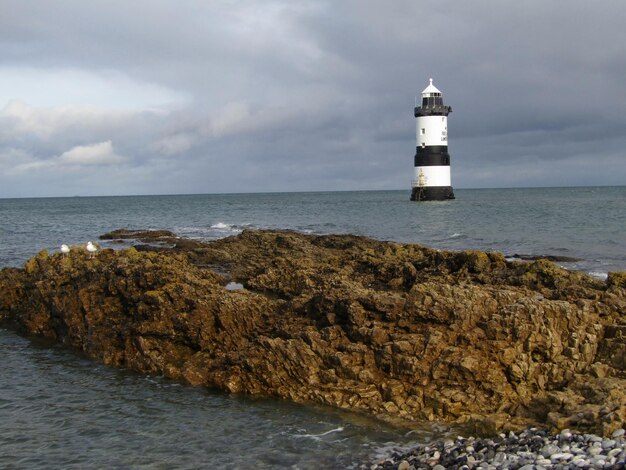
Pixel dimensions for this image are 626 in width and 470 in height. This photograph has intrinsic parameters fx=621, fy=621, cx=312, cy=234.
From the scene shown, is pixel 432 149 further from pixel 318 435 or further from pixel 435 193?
pixel 318 435

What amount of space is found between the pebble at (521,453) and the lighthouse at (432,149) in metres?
59.9

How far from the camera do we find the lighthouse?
6619 cm

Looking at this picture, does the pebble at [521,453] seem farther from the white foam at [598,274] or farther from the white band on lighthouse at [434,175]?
the white band on lighthouse at [434,175]

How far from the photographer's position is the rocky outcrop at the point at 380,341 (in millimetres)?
10273

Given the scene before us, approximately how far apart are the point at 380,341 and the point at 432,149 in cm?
5837

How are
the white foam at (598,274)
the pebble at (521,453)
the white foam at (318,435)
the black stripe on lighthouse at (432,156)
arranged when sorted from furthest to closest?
the black stripe on lighthouse at (432,156), the white foam at (598,274), the white foam at (318,435), the pebble at (521,453)

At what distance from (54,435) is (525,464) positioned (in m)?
7.30

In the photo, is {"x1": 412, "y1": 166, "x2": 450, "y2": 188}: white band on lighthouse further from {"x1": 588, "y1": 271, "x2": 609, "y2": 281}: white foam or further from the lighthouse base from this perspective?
{"x1": 588, "y1": 271, "x2": 609, "y2": 281}: white foam

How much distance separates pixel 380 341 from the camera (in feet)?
37.3

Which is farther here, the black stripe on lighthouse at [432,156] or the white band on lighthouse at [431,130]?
the black stripe on lighthouse at [432,156]

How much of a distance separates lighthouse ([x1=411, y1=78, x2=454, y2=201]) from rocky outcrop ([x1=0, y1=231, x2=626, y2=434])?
51.0m

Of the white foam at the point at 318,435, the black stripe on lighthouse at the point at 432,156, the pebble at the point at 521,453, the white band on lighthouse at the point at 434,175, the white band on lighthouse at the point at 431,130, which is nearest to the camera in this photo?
the pebble at the point at 521,453

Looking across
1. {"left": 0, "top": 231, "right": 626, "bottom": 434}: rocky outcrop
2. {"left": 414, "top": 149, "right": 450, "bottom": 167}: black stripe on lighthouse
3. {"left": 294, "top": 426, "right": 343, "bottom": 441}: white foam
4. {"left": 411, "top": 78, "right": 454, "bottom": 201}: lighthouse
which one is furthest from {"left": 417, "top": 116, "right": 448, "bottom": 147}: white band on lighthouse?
{"left": 294, "top": 426, "right": 343, "bottom": 441}: white foam

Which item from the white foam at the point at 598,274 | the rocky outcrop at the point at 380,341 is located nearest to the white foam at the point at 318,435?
the rocky outcrop at the point at 380,341
